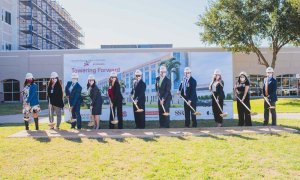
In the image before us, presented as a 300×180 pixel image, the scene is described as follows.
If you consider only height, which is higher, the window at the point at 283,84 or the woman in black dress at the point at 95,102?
the window at the point at 283,84

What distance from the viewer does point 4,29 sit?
45.5 m

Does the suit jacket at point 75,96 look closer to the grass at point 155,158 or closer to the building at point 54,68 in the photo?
the grass at point 155,158

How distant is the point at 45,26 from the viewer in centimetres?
6106

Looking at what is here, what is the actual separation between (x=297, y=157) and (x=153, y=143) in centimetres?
358

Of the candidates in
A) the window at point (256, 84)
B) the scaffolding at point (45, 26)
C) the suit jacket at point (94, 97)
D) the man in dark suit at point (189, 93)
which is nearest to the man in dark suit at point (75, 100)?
the suit jacket at point (94, 97)

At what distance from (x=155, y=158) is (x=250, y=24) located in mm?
25563

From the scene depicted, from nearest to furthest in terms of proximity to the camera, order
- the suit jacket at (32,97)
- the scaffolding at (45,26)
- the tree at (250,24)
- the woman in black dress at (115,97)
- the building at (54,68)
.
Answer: the suit jacket at (32,97) → the woman in black dress at (115,97) → the tree at (250,24) → the building at (54,68) → the scaffolding at (45,26)

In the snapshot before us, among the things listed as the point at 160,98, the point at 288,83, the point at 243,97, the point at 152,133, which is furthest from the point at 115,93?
the point at 288,83

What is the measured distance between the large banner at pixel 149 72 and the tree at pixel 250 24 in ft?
48.9

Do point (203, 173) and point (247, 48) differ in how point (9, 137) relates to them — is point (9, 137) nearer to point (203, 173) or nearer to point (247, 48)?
point (203, 173)

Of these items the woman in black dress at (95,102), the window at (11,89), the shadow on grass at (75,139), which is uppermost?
the window at (11,89)

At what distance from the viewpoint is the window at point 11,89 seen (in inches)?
1657

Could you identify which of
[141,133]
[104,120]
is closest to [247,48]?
[104,120]

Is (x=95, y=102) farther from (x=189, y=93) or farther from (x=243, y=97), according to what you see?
(x=243, y=97)
